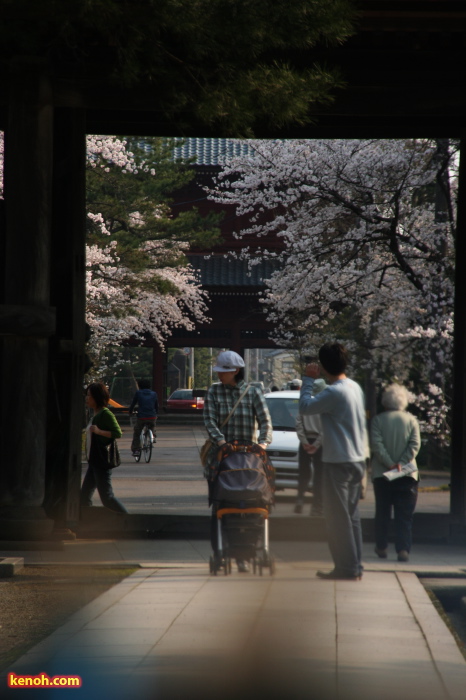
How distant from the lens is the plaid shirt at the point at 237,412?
23.3 feet

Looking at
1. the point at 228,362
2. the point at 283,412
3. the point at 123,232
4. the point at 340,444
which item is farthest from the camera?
the point at 123,232

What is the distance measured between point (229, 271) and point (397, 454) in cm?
3255

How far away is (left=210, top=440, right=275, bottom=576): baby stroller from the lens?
6.77m

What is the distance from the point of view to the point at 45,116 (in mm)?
8648

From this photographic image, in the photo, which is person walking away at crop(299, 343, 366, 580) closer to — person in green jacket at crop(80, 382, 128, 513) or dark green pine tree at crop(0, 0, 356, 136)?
dark green pine tree at crop(0, 0, 356, 136)

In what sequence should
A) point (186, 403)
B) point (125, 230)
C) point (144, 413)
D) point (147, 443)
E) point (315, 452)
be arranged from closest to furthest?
point (315, 452) < point (144, 413) < point (147, 443) < point (125, 230) < point (186, 403)

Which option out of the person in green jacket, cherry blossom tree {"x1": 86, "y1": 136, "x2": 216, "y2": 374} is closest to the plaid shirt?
the person in green jacket

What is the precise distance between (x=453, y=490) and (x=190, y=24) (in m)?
5.61

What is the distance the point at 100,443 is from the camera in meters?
10.5

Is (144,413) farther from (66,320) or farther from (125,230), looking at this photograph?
(66,320)

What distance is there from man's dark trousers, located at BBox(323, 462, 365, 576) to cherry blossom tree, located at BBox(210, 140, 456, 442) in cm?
973

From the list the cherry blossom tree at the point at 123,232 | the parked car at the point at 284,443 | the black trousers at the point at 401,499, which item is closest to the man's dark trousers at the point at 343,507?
the black trousers at the point at 401,499

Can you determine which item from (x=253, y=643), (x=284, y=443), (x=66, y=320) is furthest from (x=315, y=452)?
(x=253, y=643)

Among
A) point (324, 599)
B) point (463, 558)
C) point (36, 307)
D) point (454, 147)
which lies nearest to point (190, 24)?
point (36, 307)
